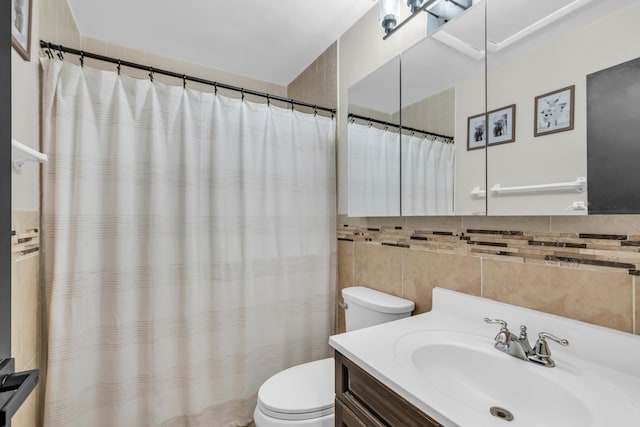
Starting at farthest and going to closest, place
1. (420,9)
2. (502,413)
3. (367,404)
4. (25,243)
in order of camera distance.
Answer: (420,9)
(25,243)
(367,404)
(502,413)

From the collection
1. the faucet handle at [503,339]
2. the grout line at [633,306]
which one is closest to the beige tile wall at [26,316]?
the faucet handle at [503,339]

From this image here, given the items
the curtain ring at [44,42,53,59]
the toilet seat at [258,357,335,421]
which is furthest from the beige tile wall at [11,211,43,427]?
the toilet seat at [258,357,335,421]

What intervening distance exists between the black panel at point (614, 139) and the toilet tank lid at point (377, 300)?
0.78 metres

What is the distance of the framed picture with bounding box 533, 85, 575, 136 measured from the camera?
858mm

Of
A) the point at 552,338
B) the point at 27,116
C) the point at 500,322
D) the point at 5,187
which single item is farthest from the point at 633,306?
the point at 27,116

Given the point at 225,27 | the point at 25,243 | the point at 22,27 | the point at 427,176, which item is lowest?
the point at 25,243

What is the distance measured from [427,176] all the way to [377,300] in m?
0.63

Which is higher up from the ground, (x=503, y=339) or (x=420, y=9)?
(x=420, y=9)

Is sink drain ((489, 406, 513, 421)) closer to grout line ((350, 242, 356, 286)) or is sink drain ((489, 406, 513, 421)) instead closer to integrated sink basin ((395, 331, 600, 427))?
integrated sink basin ((395, 331, 600, 427))

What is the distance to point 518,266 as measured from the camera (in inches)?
39.7

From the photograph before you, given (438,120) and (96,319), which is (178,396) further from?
(438,120)

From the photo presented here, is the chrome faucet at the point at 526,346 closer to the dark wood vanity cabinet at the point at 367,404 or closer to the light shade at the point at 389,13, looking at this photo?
the dark wood vanity cabinet at the point at 367,404

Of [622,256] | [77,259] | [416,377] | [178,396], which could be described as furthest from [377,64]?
[178,396]

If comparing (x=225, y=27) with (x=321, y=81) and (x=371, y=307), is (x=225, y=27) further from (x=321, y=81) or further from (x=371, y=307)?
(x=371, y=307)
